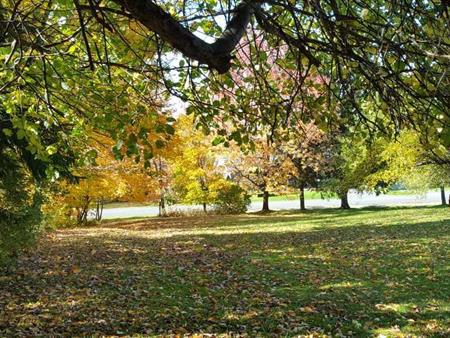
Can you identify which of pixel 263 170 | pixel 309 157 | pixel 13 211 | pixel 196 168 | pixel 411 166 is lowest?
pixel 13 211

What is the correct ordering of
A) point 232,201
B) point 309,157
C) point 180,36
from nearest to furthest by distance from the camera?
1. point 180,36
2. point 309,157
3. point 232,201

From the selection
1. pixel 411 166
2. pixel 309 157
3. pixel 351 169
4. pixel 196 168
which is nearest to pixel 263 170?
pixel 309 157

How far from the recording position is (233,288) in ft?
27.0

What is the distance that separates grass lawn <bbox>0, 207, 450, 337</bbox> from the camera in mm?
6043

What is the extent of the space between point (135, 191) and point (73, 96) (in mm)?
19972

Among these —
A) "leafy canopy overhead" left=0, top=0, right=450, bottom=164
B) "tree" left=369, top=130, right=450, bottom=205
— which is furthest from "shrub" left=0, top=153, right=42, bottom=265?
"tree" left=369, top=130, right=450, bottom=205

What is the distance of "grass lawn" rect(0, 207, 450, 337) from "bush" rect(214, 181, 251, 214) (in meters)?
15.3

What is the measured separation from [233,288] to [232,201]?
22268 mm

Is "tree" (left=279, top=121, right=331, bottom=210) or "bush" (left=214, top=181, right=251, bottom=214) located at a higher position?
"tree" (left=279, top=121, right=331, bottom=210)

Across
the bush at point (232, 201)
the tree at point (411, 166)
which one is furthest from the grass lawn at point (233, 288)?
the bush at point (232, 201)

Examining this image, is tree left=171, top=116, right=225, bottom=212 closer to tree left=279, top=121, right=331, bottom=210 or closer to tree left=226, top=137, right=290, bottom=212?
tree left=226, top=137, right=290, bottom=212

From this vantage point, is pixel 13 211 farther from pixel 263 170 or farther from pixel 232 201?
pixel 232 201

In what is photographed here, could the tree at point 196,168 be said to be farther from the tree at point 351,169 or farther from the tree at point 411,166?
the tree at point 411,166

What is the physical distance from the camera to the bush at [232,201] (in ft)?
98.7
